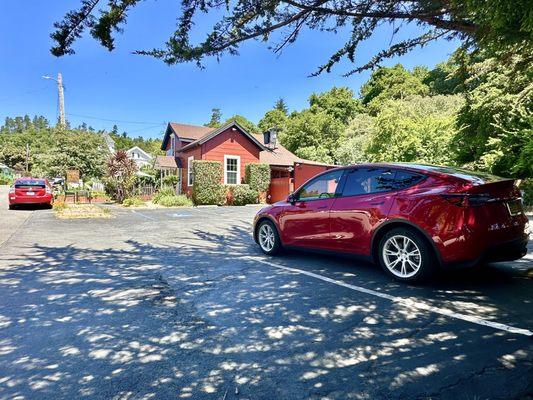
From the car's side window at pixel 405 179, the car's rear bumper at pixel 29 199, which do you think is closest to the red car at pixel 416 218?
the car's side window at pixel 405 179

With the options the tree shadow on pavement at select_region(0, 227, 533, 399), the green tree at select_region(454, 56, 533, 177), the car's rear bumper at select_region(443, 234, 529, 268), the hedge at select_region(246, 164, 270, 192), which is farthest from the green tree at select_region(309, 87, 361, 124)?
the tree shadow on pavement at select_region(0, 227, 533, 399)

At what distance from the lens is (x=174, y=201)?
67.2 feet

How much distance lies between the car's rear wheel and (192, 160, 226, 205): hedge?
46.9ft

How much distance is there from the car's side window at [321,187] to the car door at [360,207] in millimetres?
211

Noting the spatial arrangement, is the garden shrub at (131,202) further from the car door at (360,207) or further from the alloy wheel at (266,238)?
the car door at (360,207)

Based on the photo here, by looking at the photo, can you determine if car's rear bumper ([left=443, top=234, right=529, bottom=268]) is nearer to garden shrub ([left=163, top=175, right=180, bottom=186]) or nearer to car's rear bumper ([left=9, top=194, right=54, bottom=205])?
car's rear bumper ([left=9, top=194, right=54, bottom=205])

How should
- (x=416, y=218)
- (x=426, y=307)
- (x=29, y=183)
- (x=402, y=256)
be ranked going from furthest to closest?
(x=29, y=183)
(x=402, y=256)
(x=416, y=218)
(x=426, y=307)

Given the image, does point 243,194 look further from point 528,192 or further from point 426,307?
point 426,307

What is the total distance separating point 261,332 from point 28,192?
17.7 metres

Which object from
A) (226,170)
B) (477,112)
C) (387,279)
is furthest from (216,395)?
(226,170)

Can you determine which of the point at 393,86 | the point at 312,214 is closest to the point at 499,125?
the point at 312,214

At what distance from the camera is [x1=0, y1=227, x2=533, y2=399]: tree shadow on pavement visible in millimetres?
2318

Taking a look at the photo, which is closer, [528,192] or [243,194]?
[528,192]

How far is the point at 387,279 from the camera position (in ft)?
15.6
